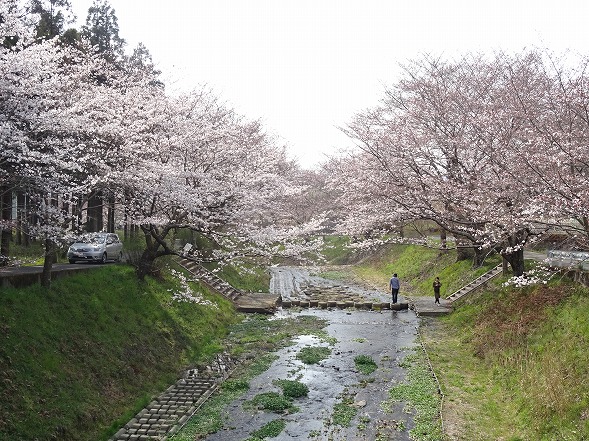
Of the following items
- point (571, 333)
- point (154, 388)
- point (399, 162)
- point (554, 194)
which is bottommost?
point (154, 388)

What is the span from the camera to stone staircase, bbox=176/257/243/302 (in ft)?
89.5

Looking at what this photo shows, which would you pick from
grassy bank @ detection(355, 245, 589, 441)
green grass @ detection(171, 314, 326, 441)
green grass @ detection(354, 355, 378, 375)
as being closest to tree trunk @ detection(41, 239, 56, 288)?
green grass @ detection(171, 314, 326, 441)

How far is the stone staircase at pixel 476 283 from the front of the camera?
26.4m

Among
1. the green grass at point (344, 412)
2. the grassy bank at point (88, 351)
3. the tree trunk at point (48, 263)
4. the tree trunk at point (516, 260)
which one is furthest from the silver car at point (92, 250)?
the tree trunk at point (516, 260)

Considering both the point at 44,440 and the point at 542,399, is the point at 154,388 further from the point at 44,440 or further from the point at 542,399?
the point at 542,399

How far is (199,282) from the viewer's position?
26.1 m

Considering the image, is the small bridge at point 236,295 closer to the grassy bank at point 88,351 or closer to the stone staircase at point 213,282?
the stone staircase at point 213,282

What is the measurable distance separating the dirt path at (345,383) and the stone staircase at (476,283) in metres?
2.84

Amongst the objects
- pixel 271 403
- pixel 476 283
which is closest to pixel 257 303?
pixel 476 283

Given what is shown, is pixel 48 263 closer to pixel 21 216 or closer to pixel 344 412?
pixel 21 216

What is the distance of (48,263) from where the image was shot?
14.7m

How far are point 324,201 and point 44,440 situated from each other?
56458mm

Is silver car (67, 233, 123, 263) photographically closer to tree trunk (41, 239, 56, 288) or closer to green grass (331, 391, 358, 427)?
tree trunk (41, 239, 56, 288)

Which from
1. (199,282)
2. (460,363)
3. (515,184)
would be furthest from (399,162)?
(199,282)
